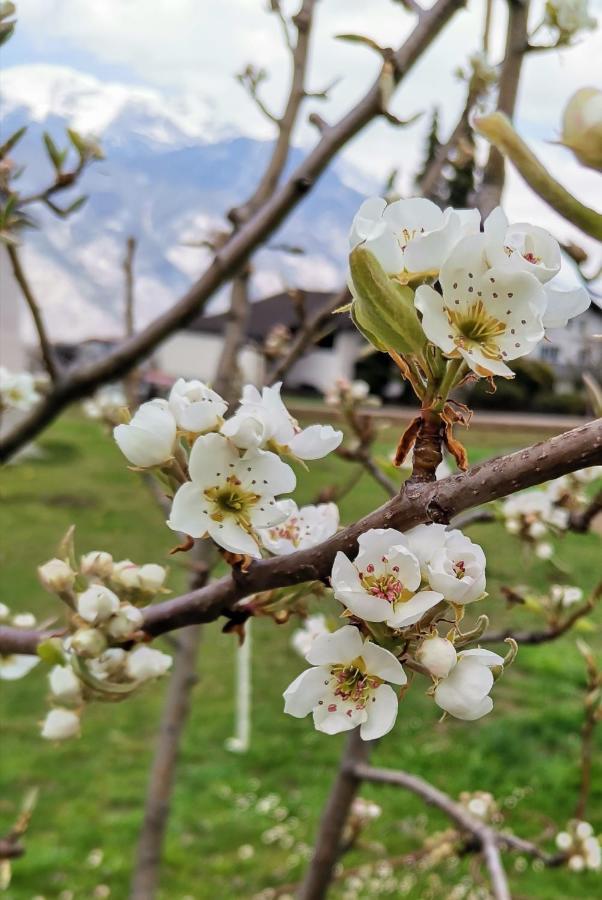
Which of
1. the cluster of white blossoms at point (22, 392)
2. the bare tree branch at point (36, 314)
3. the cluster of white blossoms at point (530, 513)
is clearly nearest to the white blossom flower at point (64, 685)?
the bare tree branch at point (36, 314)

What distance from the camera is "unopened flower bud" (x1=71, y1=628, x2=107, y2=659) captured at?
1.56ft

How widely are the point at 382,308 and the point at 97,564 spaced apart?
0.30 meters

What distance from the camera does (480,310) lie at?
0.38 meters

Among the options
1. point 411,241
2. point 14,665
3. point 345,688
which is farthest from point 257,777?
point 411,241

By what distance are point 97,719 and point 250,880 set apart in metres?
1.13

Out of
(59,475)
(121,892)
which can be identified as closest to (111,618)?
(121,892)

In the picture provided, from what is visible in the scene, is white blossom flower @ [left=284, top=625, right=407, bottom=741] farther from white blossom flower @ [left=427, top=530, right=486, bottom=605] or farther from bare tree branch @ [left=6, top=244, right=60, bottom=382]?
bare tree branch @ [left=6, top=244, right=60, bottom=382]

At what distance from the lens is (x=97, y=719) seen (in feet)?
10.7

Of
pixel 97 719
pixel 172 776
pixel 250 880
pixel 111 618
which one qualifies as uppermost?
pixel 111 618

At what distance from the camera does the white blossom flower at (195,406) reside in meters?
0.41

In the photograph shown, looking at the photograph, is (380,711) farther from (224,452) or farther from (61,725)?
(61,725)

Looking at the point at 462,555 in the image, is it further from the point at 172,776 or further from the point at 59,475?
the point at 59,475

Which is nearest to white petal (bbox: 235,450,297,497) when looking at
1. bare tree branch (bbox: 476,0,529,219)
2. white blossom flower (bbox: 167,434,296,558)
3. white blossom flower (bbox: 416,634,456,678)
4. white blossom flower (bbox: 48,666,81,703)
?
white blossom flower (bbox: 167,434,296,558)

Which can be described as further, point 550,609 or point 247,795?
point 247,795
